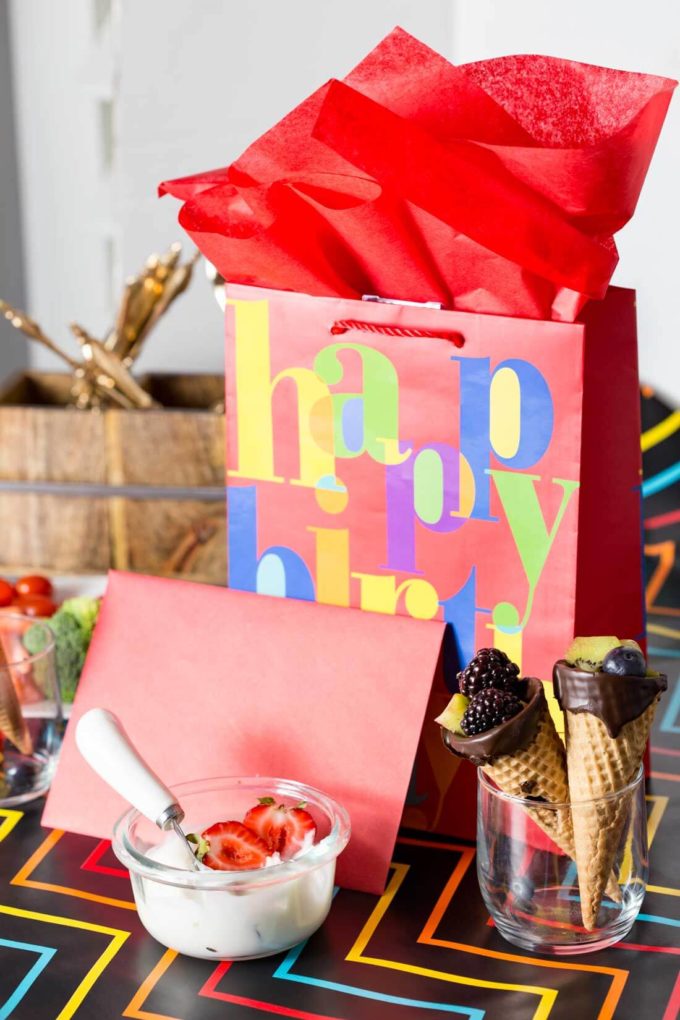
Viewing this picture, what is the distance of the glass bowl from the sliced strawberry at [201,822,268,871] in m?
0.02

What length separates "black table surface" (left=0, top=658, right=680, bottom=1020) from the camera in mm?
797

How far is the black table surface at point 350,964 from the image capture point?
0.80 metres

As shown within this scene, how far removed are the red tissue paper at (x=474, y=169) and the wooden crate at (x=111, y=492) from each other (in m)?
0.77

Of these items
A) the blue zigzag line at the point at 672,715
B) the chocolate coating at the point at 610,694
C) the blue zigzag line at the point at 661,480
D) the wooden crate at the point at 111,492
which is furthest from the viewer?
the wooden crate at the point at 111,492

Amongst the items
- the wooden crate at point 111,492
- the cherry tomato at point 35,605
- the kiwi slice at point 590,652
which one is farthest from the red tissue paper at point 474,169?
the wooden crate at point 111,492

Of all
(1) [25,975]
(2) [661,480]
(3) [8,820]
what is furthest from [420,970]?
(2) [661,480]

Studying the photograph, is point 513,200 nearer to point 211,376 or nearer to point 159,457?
point 159,457

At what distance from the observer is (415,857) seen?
97 cm

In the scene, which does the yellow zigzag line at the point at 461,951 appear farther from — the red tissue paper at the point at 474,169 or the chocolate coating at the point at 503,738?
the red tissue paper at the point at 474,169

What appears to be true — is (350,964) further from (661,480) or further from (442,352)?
(661,480)

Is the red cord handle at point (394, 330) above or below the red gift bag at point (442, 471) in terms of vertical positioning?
above

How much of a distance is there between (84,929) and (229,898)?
13 centimetres

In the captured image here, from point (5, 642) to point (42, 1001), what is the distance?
39 cm

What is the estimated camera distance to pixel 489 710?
783 millimetres
